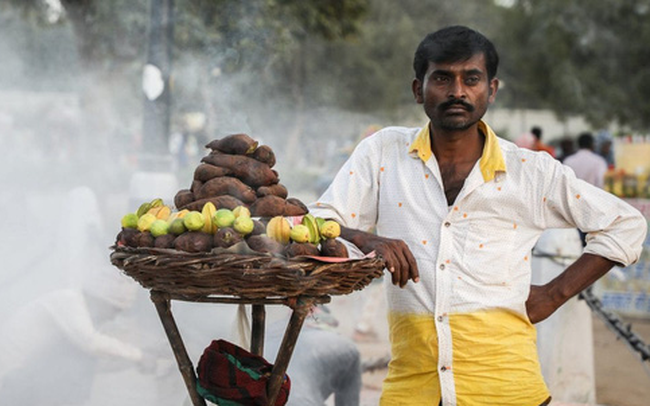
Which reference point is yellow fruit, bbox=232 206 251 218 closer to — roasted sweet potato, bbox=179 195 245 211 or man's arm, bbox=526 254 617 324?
roasted sweet potato, bbox=179 195 245 211

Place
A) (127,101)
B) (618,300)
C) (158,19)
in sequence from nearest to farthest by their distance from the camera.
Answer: (158,19)
(618,300)
(127,101)

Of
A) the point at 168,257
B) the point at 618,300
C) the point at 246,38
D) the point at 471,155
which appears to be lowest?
the point at 618,300

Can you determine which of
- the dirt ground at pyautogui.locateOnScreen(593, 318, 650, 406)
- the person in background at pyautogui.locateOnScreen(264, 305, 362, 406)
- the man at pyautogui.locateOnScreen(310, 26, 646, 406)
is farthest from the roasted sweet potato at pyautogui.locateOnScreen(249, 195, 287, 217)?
the dirt ground at pyautogui.locateOnScreen(593, 318, 650, 406)

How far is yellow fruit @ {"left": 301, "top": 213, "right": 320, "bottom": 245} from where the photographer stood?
200 centimetres

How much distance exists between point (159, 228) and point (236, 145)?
371 mm

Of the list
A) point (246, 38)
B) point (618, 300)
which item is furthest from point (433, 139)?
point (246, 38)

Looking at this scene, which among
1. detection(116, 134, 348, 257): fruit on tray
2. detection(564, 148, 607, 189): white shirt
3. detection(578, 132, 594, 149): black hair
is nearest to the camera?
detection(116, 134, 348, 257): fruit on tray

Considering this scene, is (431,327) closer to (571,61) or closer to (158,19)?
(158,19)

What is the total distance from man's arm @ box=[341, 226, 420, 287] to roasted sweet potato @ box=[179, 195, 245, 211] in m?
0.36

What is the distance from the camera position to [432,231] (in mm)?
2254

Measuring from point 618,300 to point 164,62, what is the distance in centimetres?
617

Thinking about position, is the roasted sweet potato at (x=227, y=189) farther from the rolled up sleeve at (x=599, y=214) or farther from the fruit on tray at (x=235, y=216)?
the rolled up sleeve at (x=599, y=214)

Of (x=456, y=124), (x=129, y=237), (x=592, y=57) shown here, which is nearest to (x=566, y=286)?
(x=456, y=124)

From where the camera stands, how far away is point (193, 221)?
1.93 metres
